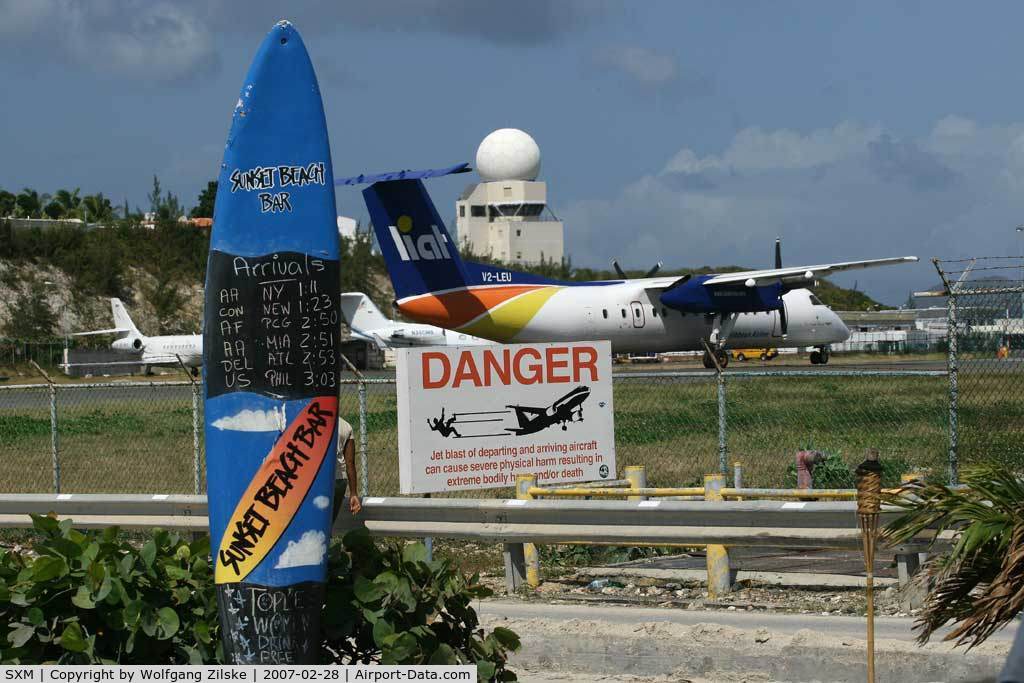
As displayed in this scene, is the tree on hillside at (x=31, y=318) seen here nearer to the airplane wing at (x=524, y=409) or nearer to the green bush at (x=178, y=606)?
the airplane wing at (x=524, y=409)

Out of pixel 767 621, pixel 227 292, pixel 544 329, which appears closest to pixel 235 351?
pixel 227 292

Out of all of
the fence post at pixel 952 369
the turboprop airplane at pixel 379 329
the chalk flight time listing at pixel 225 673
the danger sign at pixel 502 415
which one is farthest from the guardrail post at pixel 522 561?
the turboprop airplane at pixel 379 329

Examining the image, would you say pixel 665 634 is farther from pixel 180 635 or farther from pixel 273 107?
pixel 273 107

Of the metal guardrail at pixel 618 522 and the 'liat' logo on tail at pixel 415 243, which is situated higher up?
the 'liat' logo on tail at pixel 415 243

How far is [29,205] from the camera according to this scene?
85.2 meters

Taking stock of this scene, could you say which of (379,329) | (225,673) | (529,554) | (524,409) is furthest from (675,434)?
(379,329)

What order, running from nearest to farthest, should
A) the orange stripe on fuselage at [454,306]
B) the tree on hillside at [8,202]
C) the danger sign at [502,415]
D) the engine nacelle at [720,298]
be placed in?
the danger sign at [502,415] → the orange stripe on fuselage at [454,306] → the engine nacelle at [720,298] → the tree on hillside at [8,202]

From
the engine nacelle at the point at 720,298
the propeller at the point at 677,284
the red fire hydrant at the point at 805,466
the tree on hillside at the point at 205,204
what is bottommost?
the red fire hydrant at the point at 805,466

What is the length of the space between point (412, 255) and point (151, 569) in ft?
73.4

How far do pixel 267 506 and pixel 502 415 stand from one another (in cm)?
452

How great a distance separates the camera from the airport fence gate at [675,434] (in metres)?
14.8

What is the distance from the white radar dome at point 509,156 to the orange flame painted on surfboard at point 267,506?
261 ft

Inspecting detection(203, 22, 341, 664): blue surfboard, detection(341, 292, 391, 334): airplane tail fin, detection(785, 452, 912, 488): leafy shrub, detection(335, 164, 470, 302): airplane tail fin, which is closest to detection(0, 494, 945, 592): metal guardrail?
detection(203, 22, 341, 664): blue surfboard

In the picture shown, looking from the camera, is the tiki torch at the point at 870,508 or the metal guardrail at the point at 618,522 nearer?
the tiki torch at the point at 870,508
